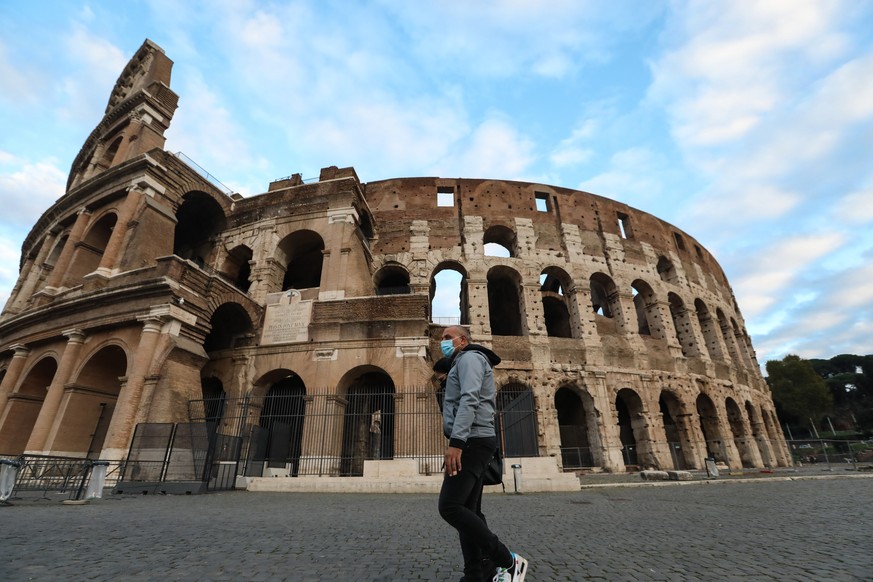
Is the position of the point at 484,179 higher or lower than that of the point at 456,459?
higher

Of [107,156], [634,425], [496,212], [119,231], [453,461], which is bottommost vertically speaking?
[453,461]

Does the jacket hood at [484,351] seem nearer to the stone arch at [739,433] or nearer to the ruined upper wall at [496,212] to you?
the ruined upper wall at [496,212]

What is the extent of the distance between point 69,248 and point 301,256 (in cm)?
829

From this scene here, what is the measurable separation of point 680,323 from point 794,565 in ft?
65.6

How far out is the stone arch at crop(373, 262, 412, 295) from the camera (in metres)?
17.4

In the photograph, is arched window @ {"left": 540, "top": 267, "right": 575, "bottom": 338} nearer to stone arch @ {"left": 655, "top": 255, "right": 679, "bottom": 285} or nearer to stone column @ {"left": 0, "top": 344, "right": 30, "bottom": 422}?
stone arch @ {"left": 655, "top": 255, "right": 679, "bottom": 285}

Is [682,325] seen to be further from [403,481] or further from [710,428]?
[403,481]

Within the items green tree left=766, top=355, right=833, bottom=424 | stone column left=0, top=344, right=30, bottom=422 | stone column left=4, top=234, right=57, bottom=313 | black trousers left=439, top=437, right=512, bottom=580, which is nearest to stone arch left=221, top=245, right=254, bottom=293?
stone column left=0, top=344, right=30, bottom=422

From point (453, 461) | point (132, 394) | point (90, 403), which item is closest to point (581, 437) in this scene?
point (132, 394)

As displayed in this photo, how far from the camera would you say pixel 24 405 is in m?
13.1

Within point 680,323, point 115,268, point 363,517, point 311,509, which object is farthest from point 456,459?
point 680,323

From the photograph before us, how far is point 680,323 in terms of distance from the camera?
2020cm

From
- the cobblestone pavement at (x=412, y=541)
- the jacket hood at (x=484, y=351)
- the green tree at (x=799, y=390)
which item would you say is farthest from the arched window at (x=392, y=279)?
the green tree at (x=799, y=390)

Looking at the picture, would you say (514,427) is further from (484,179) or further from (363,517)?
(484,179)
